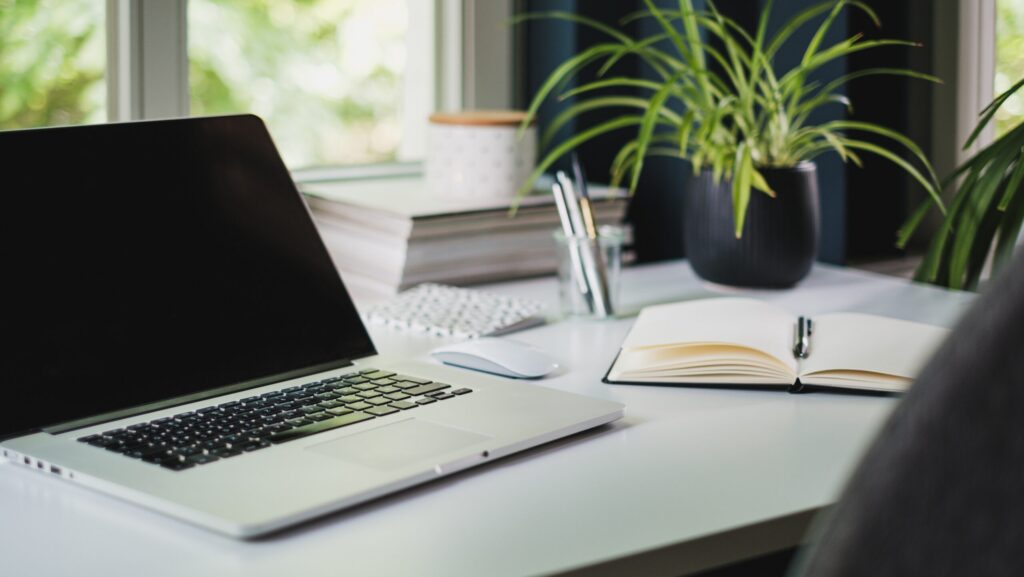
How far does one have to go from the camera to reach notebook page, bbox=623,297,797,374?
109 cm

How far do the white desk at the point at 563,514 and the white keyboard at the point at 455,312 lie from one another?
284 millimetres

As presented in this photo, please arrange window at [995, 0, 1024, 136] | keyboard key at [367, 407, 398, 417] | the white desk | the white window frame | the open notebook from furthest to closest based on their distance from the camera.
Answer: the white window frame < window at [995, 0, 1024, 136] < the open notebook < keyboard key at [367, 407, 398, 417] < the white desk

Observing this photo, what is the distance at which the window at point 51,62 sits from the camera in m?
1.49

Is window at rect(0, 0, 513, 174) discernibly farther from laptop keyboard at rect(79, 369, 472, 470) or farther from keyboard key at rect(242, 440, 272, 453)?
A: keyboard key at rect(242, 440, 272, 453)

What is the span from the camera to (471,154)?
1.58 metres

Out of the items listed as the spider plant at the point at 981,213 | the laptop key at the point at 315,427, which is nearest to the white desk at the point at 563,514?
the laptop key at the point at 315,427

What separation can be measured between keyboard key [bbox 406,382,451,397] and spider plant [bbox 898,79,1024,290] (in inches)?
25.0

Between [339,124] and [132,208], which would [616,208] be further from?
[132,208]

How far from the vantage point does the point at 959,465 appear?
0.61 ft

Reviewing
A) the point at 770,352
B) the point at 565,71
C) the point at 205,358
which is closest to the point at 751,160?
the point at 565,71

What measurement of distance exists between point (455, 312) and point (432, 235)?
0.20 m

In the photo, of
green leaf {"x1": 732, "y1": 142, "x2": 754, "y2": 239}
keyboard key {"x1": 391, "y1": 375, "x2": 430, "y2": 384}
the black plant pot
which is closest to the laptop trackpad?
keyboard key {"x1": 391, "y1": 375, "x2": 430, "y2": 384}

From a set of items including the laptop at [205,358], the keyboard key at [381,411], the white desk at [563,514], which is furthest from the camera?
the keyboard key at [381,411]

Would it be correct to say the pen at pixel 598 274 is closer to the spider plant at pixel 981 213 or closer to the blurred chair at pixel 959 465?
the spider plant at pixel 981 213
